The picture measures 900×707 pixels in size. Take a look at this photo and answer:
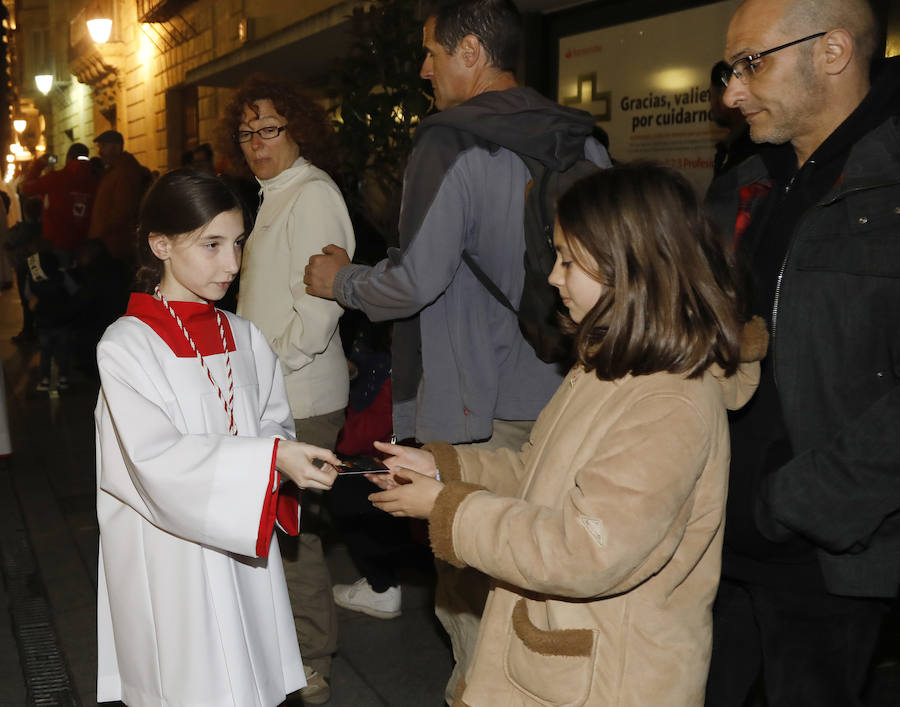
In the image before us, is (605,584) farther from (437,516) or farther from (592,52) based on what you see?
(592,52)

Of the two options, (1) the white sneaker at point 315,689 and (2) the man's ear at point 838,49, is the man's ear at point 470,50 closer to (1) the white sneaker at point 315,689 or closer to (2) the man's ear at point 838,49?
(2) the man's ear at point 838,49

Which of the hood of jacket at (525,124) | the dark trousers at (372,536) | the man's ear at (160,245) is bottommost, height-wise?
the dark trousers at (372,536)

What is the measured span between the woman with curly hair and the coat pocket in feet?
5.64

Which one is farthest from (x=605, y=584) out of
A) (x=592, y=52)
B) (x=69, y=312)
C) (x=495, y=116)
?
(x=69, y=312)

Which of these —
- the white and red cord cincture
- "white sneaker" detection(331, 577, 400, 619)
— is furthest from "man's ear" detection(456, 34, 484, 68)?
"white sneaker" detection(331, 577, 400, 619)

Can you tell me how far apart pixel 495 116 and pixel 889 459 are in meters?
1.49

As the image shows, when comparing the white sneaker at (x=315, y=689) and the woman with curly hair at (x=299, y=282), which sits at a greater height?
the woman with curly hair at (x=299, y=282)

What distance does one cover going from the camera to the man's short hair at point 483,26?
309 cm

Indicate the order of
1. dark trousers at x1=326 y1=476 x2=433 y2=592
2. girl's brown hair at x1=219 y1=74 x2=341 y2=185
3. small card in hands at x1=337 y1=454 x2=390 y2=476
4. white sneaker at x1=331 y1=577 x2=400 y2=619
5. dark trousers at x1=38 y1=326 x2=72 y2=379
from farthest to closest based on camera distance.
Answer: dark trousers at x1=38 y1=326 x2=72 y2=379
white sneaker at x1=331 y1=577 x2=400 y2=619
dark trousers at x1=326 y1=476 x2=433 y2=592
girl's brown hair at x1=219 y1=74 x2=341 y2=185
small card in hands at x1=337 y1=454 x2=390 y2=476

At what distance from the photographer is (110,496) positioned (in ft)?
8.23

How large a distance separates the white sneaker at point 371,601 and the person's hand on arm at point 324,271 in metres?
1.61

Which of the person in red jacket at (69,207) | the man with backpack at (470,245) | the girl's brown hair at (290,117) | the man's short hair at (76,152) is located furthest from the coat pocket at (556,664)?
the man's short hair at (76,152)

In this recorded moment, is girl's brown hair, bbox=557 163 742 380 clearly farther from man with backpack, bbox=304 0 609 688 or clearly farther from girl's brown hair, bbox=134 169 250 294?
girl's brown hair, bbox=134 169 250 294

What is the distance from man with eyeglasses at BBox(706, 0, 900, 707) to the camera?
2.04 m
